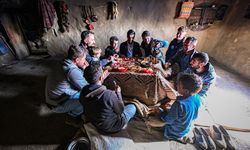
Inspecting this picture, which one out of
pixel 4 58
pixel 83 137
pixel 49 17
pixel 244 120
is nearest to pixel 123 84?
pixel 83 137

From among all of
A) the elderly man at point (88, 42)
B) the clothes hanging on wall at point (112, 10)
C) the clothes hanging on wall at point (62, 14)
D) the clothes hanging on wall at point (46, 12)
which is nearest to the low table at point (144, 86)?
the elderly man at point (88, 42)

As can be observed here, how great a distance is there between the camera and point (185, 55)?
10.3 feet

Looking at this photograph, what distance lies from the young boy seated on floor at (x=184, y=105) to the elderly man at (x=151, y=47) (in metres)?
1.64

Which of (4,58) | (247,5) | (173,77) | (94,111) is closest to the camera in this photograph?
(94,111)

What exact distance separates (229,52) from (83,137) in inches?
229

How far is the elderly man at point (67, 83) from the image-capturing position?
7.03 ft

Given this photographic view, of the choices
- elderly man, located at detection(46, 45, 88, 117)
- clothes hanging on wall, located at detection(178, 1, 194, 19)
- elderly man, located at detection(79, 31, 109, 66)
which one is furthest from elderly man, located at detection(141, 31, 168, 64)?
clothes hanging on wall, located at detection(178, 1, 194, 19)

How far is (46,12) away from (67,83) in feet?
11.8

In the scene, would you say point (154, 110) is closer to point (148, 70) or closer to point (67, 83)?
point (148, 70)

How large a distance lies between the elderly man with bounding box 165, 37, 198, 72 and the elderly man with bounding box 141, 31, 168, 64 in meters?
0.31

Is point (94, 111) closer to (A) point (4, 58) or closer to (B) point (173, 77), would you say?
(B) point (173, 77)

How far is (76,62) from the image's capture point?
2270 millimetres

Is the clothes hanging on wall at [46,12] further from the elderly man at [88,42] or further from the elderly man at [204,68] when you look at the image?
the elderly man at [204,68]

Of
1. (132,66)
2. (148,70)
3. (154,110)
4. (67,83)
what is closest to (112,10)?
(132,66)
